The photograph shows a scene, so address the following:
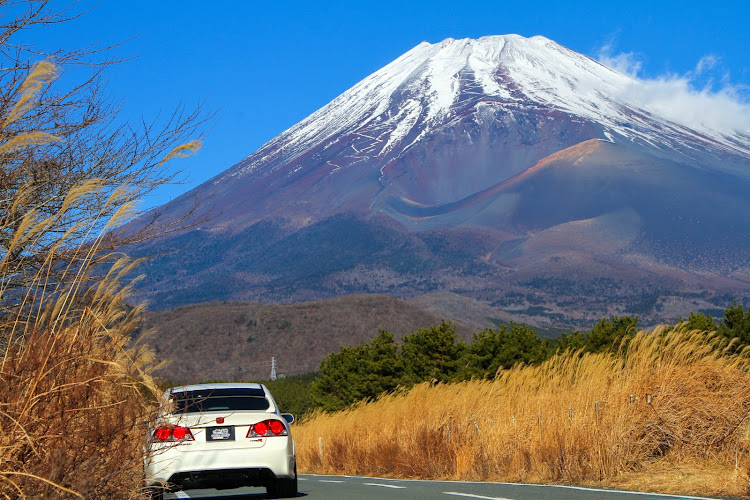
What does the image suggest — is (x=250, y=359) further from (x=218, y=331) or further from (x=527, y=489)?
(x=527, y=489)

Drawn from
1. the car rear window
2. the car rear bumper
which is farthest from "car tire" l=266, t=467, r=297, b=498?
the car rear window

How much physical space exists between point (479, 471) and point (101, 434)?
341 inches

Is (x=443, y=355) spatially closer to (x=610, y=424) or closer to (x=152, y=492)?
(x=610, y=424)

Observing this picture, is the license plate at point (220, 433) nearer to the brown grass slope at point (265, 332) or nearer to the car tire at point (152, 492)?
the car tire at point (152, 492)

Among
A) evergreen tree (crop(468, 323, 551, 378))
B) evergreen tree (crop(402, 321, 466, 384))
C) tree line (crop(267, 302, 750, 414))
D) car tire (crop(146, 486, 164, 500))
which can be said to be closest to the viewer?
car tire (crop(146, 486, 164, 500))

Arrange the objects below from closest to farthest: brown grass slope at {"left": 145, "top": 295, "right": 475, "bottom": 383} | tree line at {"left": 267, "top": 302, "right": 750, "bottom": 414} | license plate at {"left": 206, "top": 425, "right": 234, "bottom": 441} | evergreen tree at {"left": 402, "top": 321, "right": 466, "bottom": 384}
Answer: license plate at {"left": 206, "top": 425, "right": 234, "bottom": 441} → tree line at {"left": 267, "top": 302, "right": 750, "bottom": 414} → evergreen tree at {"left": 402, "top": 321, "right": 466, "bottom": 384} → brown grass slope at {"left": 145, "top": 295, "right": 475, "bottom": 383}

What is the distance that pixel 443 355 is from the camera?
53281mm

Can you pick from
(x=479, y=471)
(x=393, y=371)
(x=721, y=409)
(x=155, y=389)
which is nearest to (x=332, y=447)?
(x=479, y=471)

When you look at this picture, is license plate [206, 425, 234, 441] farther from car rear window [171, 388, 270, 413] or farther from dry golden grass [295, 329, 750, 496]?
dry golden grass [295, 329, 750, 496]

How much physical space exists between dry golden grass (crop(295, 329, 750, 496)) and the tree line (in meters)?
20.3

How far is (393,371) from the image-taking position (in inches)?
2319

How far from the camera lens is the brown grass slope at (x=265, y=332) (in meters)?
132

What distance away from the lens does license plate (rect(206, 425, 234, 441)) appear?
10.5 meters

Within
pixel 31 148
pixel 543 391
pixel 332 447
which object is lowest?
pixel 332 447
